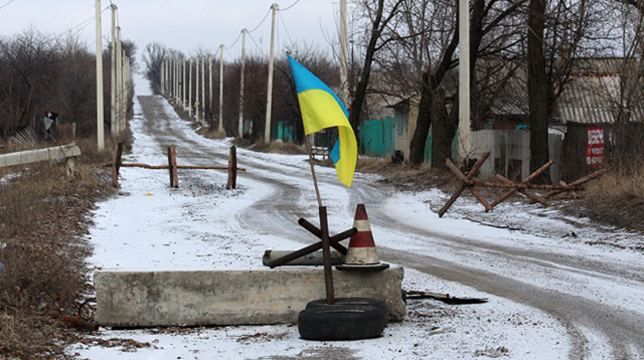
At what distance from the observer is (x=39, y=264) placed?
869 cm

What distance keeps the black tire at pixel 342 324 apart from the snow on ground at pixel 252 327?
0.26ft

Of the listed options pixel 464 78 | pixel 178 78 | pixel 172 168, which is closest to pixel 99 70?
pixel 172 168

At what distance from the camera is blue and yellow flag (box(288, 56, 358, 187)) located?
7875 mm

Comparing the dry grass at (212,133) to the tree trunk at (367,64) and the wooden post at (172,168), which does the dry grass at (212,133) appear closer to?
the tree trunk at (367,64)

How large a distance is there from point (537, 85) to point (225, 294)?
1461 centimetres

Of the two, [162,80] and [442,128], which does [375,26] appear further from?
[162,80]

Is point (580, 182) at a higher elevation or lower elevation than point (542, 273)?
higher

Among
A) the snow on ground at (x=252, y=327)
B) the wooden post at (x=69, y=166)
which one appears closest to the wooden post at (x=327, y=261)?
the snow on ground at (x=252, y=327)

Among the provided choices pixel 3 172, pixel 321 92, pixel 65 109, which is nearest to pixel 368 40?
pixel 3 172

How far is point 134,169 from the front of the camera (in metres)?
27.3

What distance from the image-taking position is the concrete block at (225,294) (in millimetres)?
7945

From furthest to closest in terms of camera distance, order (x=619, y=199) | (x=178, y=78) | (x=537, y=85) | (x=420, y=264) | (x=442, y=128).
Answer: (x=178, y=78), (x=442, y=128), (x=537, y=85), (x=619, y=199), (x=420, y=264)

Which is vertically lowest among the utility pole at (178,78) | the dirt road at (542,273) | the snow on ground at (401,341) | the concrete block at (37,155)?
the snow on ground at (401,341)

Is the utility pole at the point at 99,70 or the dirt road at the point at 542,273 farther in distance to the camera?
the utility pole at the point at 99,70
